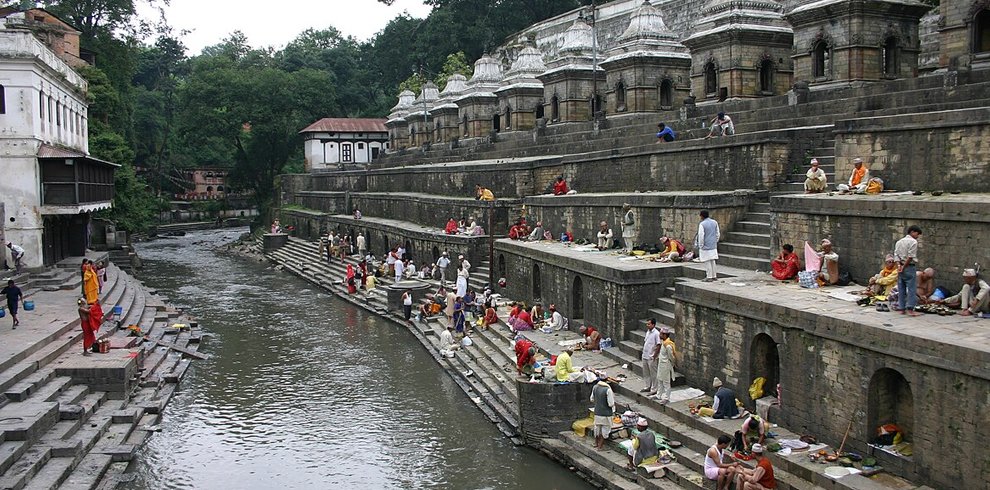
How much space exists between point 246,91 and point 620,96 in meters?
27.3

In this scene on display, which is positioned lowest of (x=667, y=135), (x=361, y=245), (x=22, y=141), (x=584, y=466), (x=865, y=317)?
(x=584, y=466)

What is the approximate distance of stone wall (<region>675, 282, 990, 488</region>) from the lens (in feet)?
23.8

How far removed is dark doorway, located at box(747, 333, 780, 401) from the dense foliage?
25440 mm

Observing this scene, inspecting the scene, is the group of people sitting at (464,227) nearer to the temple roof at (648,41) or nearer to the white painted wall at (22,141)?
the temple roof at (648,41)

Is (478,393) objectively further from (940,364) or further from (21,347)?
(940,364)

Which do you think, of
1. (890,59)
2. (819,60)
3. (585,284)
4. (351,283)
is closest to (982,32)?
(890,59)

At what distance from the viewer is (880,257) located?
10117 mm

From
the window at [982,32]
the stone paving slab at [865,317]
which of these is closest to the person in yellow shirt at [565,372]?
the stone paving slab at [865,317]

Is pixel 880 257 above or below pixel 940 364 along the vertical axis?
above

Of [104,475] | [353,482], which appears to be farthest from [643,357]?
[104,475]

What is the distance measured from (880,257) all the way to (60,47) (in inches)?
1140

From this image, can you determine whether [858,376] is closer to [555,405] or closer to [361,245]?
[555,405]

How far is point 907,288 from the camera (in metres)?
8.77

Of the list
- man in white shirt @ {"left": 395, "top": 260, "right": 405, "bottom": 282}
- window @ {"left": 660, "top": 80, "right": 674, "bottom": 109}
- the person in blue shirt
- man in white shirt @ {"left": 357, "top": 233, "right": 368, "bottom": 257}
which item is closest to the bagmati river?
man in white shirt @ {"left": 395, "top": 260, "right": 405, "bottom": 282}
